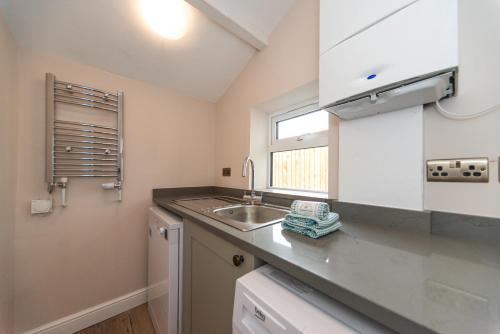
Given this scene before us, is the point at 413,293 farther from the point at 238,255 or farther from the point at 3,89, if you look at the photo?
the point at 3,89

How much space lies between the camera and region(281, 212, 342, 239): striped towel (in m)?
A: 0.72

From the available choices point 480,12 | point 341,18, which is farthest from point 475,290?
point 341,18

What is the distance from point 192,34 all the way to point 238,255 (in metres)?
1.55

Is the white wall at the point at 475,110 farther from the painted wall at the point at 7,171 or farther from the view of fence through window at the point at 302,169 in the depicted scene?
the painted wall at the point at 7,171

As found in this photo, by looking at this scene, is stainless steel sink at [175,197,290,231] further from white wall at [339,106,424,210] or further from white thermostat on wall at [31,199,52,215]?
white thermostat on wall at [31,199,52,215]

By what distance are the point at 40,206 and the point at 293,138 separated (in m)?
1.82

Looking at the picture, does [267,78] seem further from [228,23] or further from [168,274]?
[168,274]

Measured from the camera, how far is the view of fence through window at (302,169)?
54.0 inches

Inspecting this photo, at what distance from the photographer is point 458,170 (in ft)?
2.29

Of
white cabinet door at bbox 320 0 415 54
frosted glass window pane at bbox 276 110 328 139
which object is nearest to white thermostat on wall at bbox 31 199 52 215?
frosted glass window pane at bbox 276 110 328 139

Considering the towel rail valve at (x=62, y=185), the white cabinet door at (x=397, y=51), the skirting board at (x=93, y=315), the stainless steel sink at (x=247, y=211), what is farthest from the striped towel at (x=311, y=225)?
the skirting board at (x=93, y=315)

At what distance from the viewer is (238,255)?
0.72m

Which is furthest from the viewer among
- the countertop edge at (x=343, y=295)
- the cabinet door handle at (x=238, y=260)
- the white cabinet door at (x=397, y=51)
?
the cabinet door handle at (x=238, y=260)

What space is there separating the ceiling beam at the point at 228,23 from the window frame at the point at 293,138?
0.57 metres
